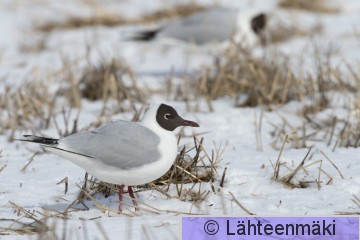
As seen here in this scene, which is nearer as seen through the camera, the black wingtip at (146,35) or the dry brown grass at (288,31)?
the black wingtip at (146,35)

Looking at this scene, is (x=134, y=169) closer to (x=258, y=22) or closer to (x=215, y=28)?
(x=215, y=28)

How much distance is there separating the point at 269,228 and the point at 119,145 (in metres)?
0.69

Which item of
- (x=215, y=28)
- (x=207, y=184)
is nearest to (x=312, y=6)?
(x=215, y=28)

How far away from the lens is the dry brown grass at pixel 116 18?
26.4 feet

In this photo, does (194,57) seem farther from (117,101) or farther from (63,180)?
(63,180)

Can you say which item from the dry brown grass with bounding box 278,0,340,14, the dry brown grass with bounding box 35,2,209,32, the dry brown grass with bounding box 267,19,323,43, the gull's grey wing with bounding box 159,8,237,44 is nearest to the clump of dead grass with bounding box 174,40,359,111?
the gull's grey wing with bounding box 159,8,237,44

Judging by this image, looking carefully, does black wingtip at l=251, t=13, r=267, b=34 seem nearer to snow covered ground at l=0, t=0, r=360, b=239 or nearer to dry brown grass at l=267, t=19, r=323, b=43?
dry brown grass at l=267, t=19, r=323, b=43

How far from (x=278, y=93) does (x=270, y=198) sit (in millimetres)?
1906

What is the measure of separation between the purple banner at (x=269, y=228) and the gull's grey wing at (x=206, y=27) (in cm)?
447

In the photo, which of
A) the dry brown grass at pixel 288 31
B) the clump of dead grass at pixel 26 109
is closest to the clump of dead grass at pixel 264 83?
the clump of dead grass at pixel 26 109

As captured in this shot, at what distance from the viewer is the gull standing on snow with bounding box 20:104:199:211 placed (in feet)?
8.11

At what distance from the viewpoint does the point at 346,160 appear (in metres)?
3.14

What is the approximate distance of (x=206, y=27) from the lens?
254 inches

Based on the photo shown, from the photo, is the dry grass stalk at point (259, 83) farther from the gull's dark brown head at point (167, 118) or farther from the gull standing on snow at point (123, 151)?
the gull standing on snow at point (123, 151)
